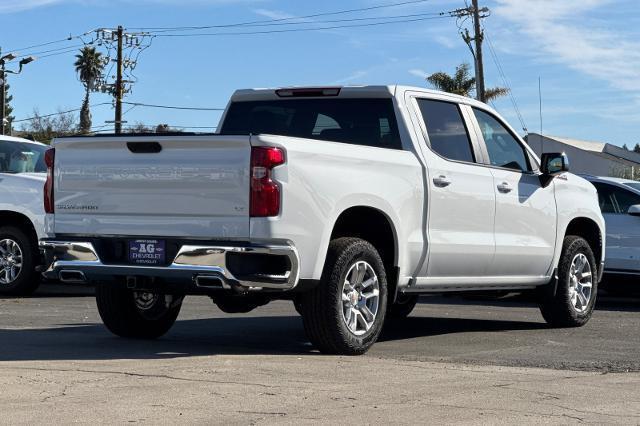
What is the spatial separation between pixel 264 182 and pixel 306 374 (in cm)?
130

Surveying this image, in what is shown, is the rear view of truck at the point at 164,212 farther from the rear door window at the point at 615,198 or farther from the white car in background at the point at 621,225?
the rear door window at the point at 615,198

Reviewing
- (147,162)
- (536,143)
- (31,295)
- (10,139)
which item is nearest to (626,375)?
(147,162)

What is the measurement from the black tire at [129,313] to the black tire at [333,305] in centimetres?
171

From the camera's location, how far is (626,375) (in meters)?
7.64

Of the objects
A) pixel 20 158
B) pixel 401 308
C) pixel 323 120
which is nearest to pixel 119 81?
pixel 20 158

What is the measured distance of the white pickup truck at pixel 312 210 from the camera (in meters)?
7.68

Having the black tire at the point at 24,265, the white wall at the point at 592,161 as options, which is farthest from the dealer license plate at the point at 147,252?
the white wall at the point at 592,161

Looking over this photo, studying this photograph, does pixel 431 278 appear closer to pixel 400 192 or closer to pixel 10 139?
pixel 400 192

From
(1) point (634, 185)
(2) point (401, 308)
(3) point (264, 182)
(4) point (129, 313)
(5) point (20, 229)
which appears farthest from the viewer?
(1) point (634, 185)

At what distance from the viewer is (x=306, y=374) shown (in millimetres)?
7262

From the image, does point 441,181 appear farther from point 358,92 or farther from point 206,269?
point 206,269

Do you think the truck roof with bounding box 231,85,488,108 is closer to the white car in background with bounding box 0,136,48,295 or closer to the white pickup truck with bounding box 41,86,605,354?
the white pickup truck with bounding box 41,86,605,354

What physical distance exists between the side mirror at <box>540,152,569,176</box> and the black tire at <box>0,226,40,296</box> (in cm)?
654

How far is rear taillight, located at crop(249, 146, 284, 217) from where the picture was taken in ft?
24.8
